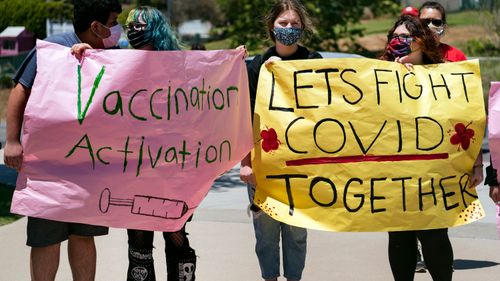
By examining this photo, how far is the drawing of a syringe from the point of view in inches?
209

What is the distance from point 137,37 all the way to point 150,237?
3.56 feet

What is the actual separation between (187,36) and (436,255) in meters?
52.4

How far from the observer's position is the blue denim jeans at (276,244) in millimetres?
5758

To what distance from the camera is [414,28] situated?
5.65 meters

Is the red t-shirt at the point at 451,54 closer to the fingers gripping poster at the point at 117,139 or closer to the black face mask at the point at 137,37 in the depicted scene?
the fingers gripping poster at the point at 117,139

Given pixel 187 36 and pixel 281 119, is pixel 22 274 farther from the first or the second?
pixel 187 36

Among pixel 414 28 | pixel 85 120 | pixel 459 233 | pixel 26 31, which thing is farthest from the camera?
pixel 26 31

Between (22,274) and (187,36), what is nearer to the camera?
(22,274)

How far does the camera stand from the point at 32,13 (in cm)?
4359

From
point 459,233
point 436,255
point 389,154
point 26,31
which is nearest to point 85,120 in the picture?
point 389,154

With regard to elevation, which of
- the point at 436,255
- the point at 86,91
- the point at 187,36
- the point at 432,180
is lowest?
Result: the point at 187,36

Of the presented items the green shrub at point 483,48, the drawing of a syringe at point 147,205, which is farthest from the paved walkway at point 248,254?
the green shrub at point 483,48

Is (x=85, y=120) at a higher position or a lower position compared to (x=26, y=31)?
higher

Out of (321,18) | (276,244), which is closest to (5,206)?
(276,244)
